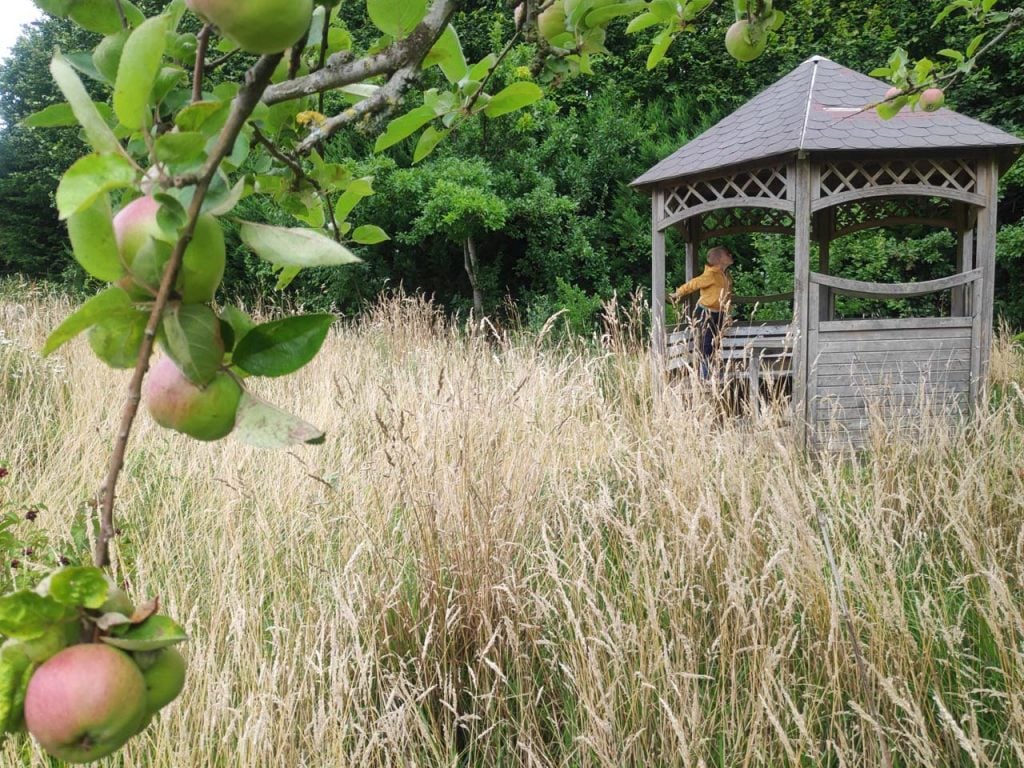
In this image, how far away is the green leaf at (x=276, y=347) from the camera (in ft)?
1.11

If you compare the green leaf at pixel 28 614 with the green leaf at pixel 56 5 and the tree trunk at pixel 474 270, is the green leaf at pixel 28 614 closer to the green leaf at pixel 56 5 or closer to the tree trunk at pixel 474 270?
the green leaf at pixel 56 5

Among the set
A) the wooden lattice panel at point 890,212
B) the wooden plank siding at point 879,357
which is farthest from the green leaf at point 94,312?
the wooden lattice panel at point 890,212

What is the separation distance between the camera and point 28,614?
0.25 meters

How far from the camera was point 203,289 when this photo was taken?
0.30 m

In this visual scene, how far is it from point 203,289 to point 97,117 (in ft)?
0.23

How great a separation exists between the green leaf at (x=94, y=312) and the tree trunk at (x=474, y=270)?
24.3 feet

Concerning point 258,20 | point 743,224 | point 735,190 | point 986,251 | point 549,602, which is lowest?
point 549,602

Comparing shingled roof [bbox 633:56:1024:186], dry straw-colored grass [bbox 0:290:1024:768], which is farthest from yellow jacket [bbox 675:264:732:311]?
dry straw-colored grass [bbox 0:290:1024:768]

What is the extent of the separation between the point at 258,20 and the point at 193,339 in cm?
11

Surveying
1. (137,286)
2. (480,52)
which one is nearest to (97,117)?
(137,286)

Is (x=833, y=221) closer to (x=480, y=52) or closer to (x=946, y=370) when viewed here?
(x=946, y=370)

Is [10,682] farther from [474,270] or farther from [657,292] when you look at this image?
[474,270]

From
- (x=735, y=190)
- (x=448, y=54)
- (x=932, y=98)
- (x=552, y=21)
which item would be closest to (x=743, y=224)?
(x=735, y=190)

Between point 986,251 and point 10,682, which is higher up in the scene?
point 986,251
